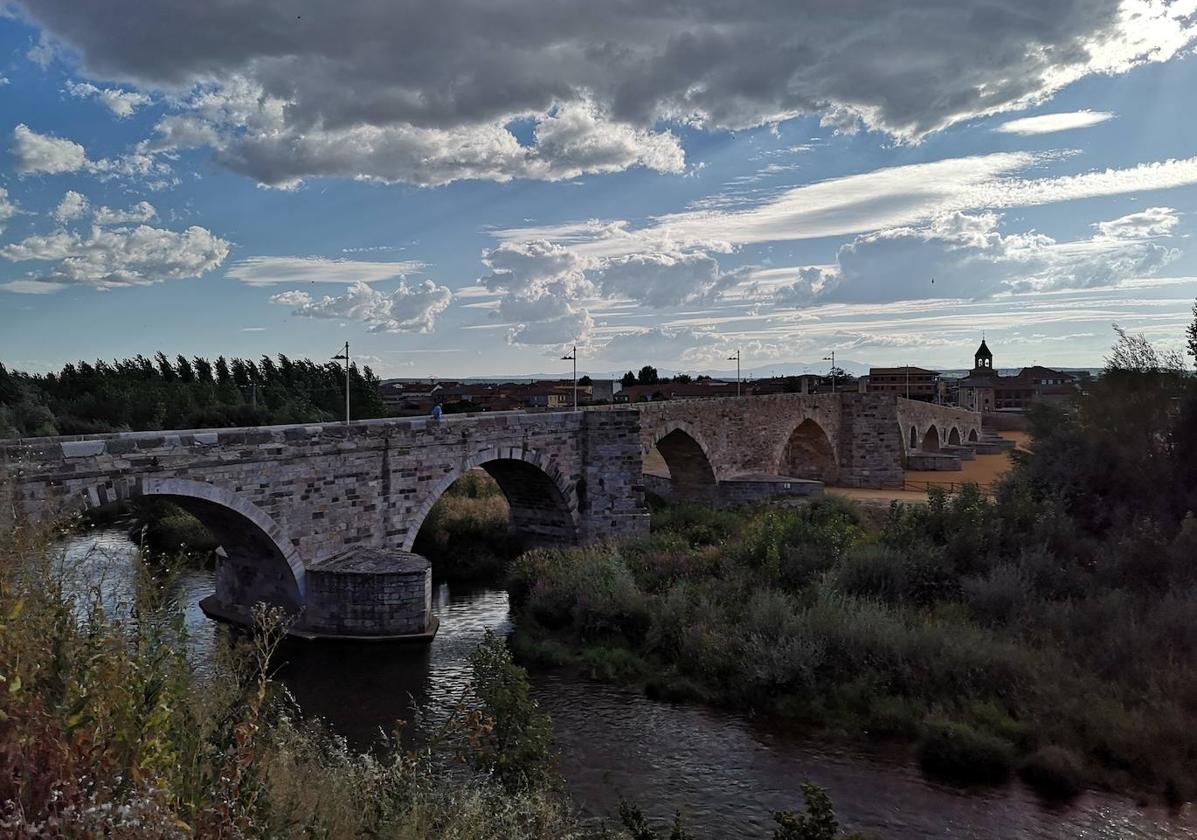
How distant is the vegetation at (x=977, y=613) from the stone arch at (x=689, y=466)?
6.87 m

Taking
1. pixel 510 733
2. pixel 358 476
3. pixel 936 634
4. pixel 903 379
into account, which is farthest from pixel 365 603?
pixel 903 379

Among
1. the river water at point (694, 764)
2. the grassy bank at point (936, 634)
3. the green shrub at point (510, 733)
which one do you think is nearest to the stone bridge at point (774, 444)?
the grassy bank at point (936, 634)

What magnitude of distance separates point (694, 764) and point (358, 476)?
8.42 metres

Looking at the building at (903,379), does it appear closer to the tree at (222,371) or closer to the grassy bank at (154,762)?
the tree at (222,371)

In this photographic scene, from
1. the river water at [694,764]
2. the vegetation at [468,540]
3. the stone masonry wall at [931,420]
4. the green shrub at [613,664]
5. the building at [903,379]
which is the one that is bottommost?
the river water at [694,764]

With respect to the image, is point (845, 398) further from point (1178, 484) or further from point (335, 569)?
point (335, 569)

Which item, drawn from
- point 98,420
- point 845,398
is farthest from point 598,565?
point 98,420

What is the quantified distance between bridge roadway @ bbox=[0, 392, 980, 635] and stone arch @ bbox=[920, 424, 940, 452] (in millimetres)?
23974

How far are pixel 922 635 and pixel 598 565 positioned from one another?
627cm

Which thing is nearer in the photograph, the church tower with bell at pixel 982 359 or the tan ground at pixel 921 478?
the tan ground at pixel 921 478

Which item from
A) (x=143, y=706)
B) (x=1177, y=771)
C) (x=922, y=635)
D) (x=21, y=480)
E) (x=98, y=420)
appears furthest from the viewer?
(x=98, y=420)

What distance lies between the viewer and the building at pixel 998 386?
245 ft

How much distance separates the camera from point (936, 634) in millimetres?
11500

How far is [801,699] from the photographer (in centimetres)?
1104
